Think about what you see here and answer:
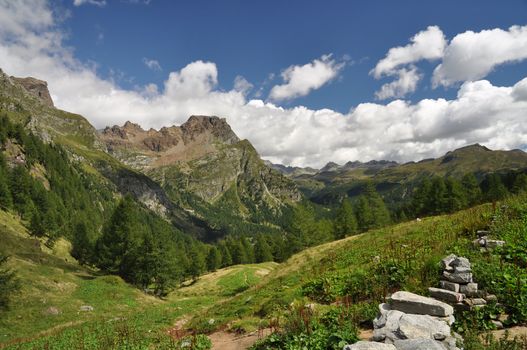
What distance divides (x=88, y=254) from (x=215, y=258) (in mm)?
39188

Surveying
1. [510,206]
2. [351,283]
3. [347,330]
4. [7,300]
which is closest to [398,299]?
[347,330]

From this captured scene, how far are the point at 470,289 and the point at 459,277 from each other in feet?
1.71

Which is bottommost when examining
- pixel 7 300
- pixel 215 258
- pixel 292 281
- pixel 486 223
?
pixel 215 258

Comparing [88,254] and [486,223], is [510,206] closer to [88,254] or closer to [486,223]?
[486,223]

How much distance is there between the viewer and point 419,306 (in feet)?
31.8

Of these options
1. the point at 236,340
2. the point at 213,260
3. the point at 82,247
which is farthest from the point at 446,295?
the point at 213,260

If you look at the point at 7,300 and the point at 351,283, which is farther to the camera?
the point at 7,300

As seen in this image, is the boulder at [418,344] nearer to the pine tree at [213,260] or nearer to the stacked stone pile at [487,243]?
the stacked stone pile at [487,243]

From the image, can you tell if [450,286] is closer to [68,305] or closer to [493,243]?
[493,243]

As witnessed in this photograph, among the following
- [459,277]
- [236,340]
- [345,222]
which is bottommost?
[345,222]

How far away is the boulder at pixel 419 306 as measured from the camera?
30.9ft

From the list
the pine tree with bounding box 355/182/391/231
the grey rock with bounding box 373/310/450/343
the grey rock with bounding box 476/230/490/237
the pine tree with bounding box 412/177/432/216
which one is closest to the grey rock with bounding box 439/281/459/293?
the grey rock with bounding box 373/310/450/343

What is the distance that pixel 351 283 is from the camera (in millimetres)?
15070

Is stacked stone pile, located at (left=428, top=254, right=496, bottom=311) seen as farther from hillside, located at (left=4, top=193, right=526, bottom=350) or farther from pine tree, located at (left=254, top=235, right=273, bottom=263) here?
pine tree, located at (left=254, top=235, right=273, bottom=263)
